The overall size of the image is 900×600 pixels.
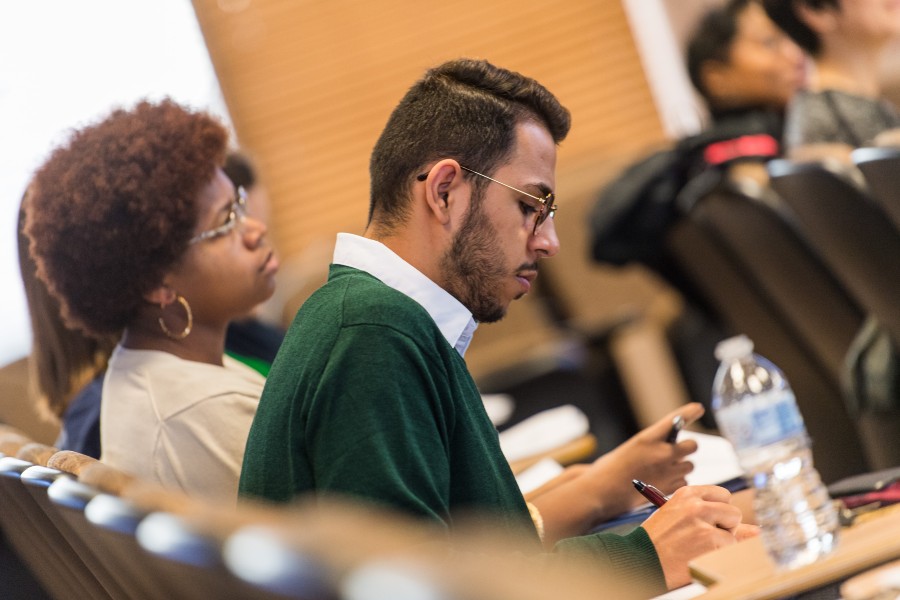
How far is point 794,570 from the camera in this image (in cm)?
108

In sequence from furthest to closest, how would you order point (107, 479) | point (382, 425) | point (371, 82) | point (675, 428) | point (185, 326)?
point (371, 82) → point (185, 326) → point (675, 428) → point (382, 425) → point (107, 479)

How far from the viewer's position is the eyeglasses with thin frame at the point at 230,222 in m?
2.08

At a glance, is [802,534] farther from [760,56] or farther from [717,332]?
[717,332]

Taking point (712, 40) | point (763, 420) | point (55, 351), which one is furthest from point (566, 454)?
point (712, 40)

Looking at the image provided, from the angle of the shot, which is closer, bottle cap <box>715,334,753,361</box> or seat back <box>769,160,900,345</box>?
bottle cap <box>715,334,753,361</box>

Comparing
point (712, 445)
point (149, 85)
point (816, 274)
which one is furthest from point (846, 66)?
point (149, 85)

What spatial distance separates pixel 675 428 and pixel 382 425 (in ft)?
2.27

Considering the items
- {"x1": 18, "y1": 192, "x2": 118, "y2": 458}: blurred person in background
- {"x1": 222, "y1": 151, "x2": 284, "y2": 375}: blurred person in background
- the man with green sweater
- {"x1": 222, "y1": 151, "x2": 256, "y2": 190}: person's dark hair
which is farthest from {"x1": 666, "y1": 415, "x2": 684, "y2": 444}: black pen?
{"x1": 222, "y1": 151, "x2": 256, "y2": 190}: person's dark hair

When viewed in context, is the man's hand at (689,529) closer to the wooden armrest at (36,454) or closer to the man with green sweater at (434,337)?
the man with green sweater at (434,337)

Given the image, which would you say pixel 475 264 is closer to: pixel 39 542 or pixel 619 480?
pixel 619 480

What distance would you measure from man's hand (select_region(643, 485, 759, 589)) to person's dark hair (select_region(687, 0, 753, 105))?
11.0 ft

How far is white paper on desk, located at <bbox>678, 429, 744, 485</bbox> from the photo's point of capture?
5.90 feet

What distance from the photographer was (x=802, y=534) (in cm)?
120

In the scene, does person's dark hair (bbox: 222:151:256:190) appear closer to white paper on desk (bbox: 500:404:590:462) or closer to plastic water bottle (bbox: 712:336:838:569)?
white paper on desk (bbox: 500:404:590:462)
